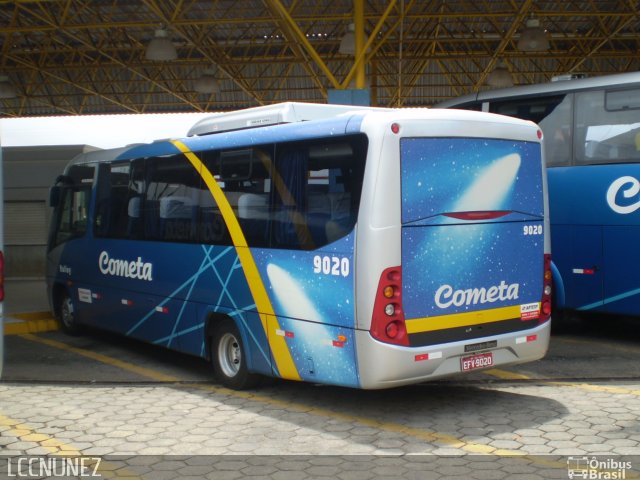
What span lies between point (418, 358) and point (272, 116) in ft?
9.77

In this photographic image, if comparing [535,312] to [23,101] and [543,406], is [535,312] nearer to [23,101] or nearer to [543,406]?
[543,406]

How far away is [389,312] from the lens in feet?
20.1

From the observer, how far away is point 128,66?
2702 centimetres

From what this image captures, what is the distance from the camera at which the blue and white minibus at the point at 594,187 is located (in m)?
9.73

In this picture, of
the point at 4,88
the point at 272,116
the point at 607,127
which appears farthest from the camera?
the point at 4,88

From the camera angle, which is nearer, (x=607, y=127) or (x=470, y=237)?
(x=470, y=237)

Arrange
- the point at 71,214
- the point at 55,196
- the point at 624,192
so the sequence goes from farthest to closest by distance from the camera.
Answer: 1. the point at 55,196
2. the point at 71,214
3. the point at 624,192

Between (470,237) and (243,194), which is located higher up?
(243,194)

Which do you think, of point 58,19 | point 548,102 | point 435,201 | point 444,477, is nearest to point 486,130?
point 435,201

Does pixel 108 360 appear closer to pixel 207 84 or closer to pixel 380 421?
pixel 380 421

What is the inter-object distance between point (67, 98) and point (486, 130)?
99.1ft

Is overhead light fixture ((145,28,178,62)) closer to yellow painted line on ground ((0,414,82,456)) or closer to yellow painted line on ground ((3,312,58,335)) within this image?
yellow painted line on ground ((3,312,58,335))

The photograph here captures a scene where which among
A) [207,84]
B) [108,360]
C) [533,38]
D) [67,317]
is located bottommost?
[108,360]

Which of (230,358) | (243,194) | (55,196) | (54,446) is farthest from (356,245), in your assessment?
(55,196)
